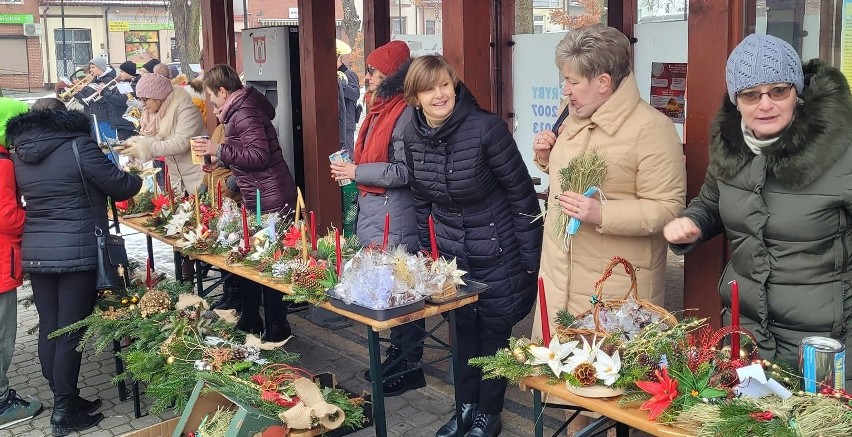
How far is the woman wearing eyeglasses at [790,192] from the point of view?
2.31 m

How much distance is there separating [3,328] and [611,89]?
11.9 ft

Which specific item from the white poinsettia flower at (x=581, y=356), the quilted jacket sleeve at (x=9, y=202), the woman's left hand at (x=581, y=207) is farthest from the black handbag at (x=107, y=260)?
the white poinsettia flower at (x=581, y=356)

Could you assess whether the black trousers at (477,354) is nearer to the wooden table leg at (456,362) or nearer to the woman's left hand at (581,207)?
the wooden table leg at (456,362)

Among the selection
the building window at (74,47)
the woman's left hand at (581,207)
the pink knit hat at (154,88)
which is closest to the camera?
the woman's left hand at (581,207)

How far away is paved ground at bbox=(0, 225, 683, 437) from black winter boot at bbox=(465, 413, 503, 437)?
0.24 meters

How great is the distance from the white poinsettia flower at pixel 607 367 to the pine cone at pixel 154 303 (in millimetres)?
2704

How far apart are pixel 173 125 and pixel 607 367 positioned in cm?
472

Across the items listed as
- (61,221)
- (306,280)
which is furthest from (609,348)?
(61,221)

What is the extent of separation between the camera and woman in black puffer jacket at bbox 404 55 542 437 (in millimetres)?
3580

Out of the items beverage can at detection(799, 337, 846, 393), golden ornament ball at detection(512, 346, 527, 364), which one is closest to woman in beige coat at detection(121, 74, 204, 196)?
golden ornament ball at detection(512, 346, 527, 364)

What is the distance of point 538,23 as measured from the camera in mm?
7066

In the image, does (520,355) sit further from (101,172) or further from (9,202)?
(9,202)

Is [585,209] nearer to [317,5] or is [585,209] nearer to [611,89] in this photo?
[611,89]

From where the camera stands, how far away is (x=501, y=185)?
367 centimetres
